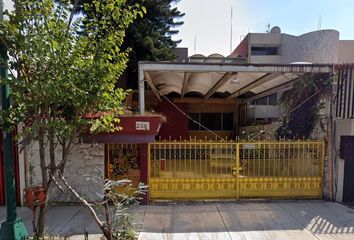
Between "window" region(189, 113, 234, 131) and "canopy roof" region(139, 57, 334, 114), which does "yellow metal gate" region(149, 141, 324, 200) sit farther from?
"window" region(189, 113, 234, 131)

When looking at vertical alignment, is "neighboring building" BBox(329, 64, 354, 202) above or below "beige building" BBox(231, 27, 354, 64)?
below

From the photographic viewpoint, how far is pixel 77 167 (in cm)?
654

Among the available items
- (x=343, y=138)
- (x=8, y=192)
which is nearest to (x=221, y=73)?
(x=343, y=138)

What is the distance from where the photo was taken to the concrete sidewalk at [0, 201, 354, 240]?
4949mm

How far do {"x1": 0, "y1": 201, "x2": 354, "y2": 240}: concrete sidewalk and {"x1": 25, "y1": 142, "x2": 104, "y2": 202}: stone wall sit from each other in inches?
16.6

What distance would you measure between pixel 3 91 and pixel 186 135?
1206cm

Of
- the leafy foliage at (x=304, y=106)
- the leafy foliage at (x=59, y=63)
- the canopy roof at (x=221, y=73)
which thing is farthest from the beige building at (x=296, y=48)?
the leafy foliage at (x=59, y=63)

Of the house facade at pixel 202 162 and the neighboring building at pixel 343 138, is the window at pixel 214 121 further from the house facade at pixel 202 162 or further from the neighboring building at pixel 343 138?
the neighboring building at pixel 343 138

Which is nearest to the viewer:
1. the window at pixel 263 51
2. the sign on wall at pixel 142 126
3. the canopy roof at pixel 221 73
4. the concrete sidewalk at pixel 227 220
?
the concrete sidewalk at pixel 227 220

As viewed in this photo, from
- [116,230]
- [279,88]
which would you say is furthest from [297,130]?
[116,230]

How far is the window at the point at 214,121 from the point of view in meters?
16.1

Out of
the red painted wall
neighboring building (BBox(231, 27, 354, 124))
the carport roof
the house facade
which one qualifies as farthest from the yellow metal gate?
neighboring building (BBox(231, 27, 354, 124))

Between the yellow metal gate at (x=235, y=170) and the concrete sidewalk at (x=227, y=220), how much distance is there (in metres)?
0.33

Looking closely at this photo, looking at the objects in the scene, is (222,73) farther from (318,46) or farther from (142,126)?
(318,46)
